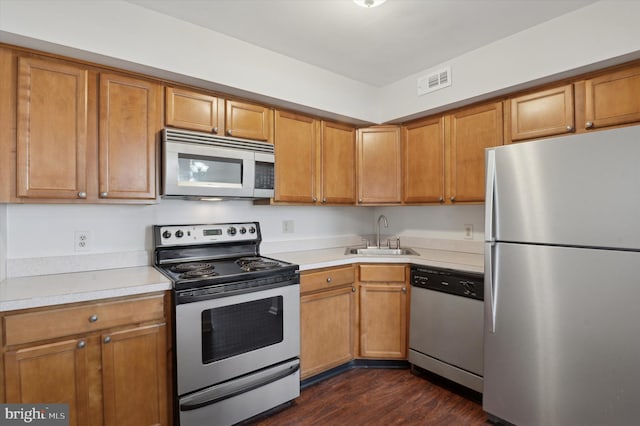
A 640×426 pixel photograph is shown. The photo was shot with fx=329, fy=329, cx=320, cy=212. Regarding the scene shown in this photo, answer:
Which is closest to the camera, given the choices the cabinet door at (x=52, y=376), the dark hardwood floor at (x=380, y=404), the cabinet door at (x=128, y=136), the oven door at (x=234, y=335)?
the cabinet door at (x=52, y=376)

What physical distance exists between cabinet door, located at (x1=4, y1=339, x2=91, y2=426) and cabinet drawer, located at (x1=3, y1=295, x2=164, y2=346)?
6cm

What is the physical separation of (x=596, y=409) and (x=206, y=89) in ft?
9.55

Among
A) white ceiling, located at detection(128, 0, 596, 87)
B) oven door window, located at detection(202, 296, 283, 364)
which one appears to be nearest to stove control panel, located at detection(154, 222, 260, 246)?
oven door window, located at detection(202, 296, 283, 364)

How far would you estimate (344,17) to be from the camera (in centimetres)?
208

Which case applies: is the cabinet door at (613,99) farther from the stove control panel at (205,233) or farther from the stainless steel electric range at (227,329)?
the stove control panel at (205,233)

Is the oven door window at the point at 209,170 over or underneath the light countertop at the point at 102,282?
over

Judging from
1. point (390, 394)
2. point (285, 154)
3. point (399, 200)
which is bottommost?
point (390, 394)

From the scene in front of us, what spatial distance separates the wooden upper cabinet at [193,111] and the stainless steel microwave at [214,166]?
82 mm

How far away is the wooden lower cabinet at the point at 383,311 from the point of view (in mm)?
2719

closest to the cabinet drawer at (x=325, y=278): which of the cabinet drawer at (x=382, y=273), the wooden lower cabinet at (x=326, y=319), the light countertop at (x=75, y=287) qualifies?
the wooden lower cabinet at (x=326, y=319)

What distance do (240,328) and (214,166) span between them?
109cm

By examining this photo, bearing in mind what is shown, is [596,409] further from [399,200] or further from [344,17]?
[344,17]

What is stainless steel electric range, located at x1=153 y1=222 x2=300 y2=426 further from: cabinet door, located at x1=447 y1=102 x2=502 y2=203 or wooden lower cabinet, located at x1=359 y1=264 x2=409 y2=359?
cabinet door, located at x1=447 y1=102 x2=502 y2=203

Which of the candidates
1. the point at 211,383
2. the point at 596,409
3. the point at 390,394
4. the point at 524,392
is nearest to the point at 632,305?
the point at 596,409
